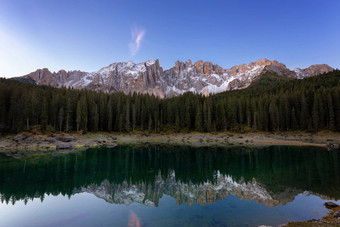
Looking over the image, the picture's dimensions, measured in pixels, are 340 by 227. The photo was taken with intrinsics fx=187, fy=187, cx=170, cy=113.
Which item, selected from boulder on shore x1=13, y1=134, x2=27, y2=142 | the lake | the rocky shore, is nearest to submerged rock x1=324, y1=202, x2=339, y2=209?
the rocky shore

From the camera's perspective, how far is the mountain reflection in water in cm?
1877

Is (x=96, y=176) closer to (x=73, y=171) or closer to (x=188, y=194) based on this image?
(x=73, y=171)

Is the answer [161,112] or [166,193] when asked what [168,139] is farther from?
[166,193]

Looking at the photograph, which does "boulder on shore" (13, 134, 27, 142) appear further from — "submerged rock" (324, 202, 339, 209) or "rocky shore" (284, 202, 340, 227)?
"submerged rock" (324, 202, 339, 209)

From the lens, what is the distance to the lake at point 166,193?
13961mm

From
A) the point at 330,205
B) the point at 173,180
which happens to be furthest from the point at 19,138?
the point at 330,205

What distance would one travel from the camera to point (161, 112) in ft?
319

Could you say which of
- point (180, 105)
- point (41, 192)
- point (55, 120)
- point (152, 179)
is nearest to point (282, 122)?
point (180, 105)

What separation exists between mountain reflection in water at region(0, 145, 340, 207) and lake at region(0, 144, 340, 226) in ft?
0.30

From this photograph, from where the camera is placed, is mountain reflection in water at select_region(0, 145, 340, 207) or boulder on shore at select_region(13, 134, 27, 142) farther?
boulder on shore at select_region(13, 134, 27, 142)

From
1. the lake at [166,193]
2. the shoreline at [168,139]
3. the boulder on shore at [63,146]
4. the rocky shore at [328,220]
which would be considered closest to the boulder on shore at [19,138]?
the shoreline at [168,139]

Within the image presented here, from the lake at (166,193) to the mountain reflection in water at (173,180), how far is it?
0.09m

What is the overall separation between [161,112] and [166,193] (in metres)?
77.4

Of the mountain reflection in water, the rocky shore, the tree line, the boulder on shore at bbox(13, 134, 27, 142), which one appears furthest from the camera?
the tree line
